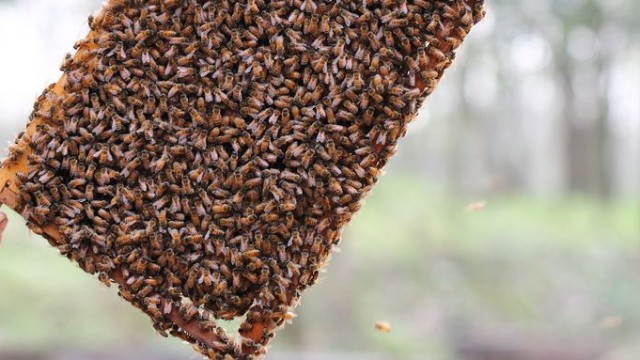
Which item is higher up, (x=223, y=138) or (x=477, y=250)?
(x=477, y=250)

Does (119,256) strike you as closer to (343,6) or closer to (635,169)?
(343,6)

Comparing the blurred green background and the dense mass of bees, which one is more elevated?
the blurred green background

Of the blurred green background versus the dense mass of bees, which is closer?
the dense mass of bees

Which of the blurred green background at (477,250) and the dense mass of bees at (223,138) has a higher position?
the blurred green background at (477,250)

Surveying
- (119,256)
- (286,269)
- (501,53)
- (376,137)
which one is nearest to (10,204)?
(119,256)

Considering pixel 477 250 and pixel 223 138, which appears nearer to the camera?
pixel 223 138
